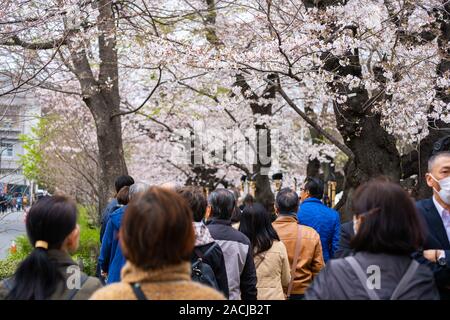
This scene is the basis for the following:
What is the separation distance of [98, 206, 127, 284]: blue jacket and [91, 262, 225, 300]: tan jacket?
8.22 feet

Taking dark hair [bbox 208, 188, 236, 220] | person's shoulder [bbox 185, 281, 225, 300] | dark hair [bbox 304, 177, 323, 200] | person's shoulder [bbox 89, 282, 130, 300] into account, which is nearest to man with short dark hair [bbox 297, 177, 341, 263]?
dark hair [bbox 304, 177, 323, 200]

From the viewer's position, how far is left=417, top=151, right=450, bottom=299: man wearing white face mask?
3.51m

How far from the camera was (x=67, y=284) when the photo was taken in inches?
106

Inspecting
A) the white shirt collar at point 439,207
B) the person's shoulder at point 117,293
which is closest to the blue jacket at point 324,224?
the white shirt collar at point 439,207

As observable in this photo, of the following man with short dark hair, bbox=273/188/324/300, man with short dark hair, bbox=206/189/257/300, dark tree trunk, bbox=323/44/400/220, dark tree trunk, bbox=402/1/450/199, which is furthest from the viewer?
dark tree trunk, bbox=323/44/400/220

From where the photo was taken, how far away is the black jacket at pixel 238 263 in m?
4.33

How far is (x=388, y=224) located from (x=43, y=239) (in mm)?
1667

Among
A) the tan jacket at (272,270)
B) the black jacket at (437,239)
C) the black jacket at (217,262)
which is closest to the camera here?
the black jacket at (437,239)

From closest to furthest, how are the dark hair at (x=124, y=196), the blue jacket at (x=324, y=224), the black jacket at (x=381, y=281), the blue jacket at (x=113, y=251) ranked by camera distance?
1. the black jacket at (x=381, y=281)
2. the blue jacket at (x=113, y=251)
3. the dark hair at (x=124, y=196)
4. the blue jacket at (x=324, y=224)

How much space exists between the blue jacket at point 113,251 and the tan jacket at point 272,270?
118 cm

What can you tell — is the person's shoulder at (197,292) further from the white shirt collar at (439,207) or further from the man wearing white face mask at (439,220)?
the white shirt collar at (439,207)

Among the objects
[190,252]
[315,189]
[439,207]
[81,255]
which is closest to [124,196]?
[315,189]

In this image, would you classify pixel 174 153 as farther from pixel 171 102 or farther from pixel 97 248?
pixel 97 248

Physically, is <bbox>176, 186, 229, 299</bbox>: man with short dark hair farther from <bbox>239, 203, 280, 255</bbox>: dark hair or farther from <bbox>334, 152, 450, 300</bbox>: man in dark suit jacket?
<bbox>334, 152, 450, 300</bbox>: man in dark suit jacket
